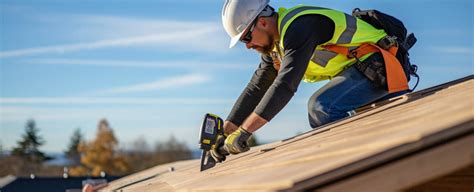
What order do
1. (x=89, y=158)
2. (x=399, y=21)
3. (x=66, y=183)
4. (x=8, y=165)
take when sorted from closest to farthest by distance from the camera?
(x=399, y=21), (x=66, y=183), (x=8, y=165), (x=89, y=158)

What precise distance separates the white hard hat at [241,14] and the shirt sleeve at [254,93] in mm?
695

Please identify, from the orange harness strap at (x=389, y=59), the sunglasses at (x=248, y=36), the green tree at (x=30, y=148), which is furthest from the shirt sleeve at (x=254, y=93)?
the green tree at (x=30, y=148)

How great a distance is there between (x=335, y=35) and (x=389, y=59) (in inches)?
17.3

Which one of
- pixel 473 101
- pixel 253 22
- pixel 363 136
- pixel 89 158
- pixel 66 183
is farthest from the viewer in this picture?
pixel 89 158

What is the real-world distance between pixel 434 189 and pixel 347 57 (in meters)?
1.45

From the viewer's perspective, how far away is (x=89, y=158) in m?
55.1

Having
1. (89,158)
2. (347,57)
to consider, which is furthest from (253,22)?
(89,158)

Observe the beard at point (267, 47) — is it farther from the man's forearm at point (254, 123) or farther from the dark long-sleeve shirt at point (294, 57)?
the man's forearm at point (254, 123)

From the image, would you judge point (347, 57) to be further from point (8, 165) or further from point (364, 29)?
point (8, 165)

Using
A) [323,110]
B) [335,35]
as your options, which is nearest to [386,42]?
[335,35]

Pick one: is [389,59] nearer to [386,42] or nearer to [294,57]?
[386,42]

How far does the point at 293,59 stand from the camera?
4.18 meters

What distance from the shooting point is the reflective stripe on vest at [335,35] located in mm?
4496

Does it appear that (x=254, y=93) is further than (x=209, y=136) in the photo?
Yes
